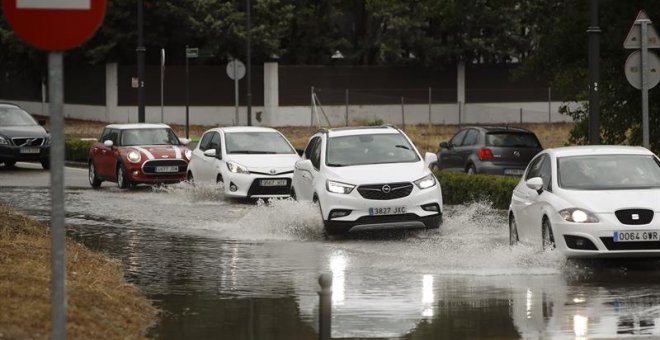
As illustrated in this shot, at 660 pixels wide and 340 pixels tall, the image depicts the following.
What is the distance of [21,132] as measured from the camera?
120ft

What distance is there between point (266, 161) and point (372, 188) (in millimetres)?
7540

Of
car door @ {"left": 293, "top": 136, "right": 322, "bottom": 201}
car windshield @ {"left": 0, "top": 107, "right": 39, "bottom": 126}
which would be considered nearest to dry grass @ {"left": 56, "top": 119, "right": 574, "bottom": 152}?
car windshield @ {"left": 0, "top": 107, "right": 39, "bottom": 126}

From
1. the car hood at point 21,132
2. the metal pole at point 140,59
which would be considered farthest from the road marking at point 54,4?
the metal pole at point 140,59

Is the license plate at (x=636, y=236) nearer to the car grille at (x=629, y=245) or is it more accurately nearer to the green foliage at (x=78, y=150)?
the car grille at (x=629, y=245)

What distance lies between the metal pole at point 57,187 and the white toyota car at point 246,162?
19145 mm

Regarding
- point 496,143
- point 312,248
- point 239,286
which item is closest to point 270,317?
point 239,286

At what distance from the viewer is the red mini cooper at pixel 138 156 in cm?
3081

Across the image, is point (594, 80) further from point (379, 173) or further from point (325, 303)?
point (325, 303)

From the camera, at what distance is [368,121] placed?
58.9 meters

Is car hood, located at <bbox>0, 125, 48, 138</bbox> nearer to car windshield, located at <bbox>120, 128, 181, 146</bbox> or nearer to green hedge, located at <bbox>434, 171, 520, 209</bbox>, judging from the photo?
car windshield, located at <bbox>120, 128, 181, 146</bbox>

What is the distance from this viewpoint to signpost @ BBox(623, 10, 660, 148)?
19672 millimetres

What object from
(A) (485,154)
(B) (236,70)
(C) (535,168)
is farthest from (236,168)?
(B) (236,70)

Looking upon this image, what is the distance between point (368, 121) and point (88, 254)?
1687 inches

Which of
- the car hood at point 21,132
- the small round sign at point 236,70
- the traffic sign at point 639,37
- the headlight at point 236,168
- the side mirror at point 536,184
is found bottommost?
the headlight at point 236,168
